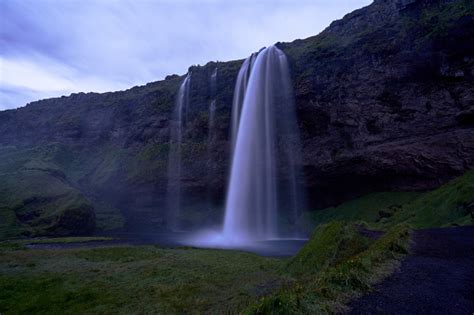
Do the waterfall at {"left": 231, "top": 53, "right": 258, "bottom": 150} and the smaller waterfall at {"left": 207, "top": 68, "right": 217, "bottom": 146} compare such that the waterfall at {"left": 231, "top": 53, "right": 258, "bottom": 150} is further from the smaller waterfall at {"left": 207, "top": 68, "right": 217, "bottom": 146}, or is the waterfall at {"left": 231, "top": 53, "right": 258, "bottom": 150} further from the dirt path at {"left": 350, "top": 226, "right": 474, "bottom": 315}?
the dirt path at {"left": 350, "top": 226, "right": 474, "bottom": 315}

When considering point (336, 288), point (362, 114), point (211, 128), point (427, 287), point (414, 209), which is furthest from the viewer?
point (211, 128)

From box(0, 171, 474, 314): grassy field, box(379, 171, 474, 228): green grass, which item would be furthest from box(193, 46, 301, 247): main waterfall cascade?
box(0, 171, 474, 314): grassy field

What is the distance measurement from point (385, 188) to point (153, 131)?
62430mm

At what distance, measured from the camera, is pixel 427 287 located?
8.12m

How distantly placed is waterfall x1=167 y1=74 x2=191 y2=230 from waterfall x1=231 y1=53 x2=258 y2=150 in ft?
56.3

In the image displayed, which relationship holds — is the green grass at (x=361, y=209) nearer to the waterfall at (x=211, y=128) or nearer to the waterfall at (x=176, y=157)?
the waterfall at (x=211, y=128)

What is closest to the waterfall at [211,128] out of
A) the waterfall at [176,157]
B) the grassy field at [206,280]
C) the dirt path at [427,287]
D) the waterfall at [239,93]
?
the waterfall at [239,93]

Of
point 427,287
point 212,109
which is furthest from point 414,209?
point 212,109

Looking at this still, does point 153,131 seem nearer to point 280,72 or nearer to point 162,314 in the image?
point 280,72

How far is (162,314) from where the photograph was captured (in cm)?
1004

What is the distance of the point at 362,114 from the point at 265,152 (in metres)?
18.8

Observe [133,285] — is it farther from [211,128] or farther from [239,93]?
[211,128]

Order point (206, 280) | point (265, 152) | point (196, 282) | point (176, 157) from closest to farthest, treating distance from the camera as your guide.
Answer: point (196, 282)
point (206, 280)
point (265, 152)
point (176, 157)

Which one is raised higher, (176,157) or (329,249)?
(176,157)
